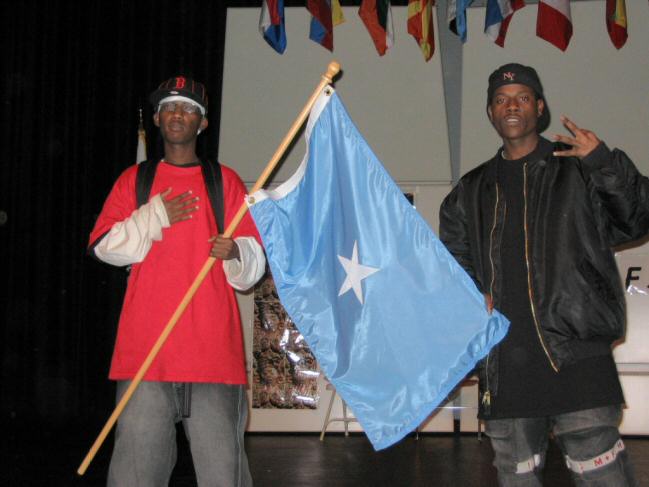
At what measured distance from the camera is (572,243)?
222 cm

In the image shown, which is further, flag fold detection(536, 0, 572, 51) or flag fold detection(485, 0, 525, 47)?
flag fold detection(485, 0, 525, 47)

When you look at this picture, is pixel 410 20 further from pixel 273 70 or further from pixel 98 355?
pixel 98 355

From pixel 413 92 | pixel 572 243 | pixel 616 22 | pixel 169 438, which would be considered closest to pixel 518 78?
pixel 572 243

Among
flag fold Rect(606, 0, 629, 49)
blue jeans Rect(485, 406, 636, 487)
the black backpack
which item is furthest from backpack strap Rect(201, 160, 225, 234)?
flag fold Rect(606, 0, 629, 49)

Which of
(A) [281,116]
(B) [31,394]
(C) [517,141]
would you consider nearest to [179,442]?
(B) [31,394]

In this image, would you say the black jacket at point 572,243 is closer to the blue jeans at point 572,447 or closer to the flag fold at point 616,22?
the blue jeans at point 572,447

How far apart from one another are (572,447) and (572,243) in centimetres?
57

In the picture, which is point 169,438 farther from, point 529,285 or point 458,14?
point 458,14

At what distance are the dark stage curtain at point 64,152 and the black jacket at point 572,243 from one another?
4.28 m

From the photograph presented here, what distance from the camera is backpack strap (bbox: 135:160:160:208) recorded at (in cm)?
262

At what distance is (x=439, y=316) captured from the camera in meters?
2.31

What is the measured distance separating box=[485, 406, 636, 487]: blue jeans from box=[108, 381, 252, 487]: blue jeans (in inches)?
31.4

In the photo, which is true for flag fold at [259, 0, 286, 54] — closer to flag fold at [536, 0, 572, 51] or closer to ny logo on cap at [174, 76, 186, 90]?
flag fold at [536, 0, 572, 51]

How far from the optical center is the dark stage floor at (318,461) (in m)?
4.10
